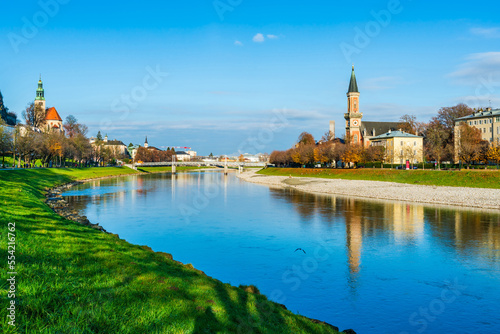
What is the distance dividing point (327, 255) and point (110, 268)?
12.9 meters

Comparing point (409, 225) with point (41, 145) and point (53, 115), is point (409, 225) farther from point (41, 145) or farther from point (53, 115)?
point (53, 115)

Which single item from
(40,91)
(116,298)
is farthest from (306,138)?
(116,298)

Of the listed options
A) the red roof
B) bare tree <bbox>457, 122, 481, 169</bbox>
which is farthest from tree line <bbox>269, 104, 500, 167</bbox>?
the red roof

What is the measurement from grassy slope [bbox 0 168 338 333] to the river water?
391 cm

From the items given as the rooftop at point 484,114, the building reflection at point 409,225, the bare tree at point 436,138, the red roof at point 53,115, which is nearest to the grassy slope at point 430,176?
the building reflection at point 409,225

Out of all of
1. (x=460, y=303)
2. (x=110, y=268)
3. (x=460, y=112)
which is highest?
(x=460, y=112)

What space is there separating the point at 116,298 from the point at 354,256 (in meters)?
→ 14.7

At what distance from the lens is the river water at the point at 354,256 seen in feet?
42.6

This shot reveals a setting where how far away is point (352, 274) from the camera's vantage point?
55.6 ft

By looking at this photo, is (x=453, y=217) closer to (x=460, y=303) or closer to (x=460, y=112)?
(x=460, y=303)

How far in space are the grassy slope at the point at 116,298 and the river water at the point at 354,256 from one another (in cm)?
391

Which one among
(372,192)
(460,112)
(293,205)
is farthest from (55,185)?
(460,112)

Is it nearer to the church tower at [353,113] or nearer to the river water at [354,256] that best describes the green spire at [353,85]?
the church tower at [353,113]

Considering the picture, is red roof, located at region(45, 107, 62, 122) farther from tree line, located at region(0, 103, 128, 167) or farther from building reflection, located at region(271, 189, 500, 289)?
building reflection, located at region(271, 189, 500, 289)
